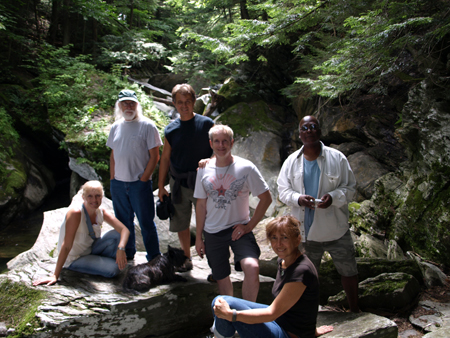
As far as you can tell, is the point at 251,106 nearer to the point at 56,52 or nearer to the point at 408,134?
the point at 408,134

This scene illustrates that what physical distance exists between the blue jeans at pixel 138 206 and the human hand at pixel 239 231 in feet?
4.38

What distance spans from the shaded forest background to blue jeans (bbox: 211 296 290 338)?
3728 millimetres

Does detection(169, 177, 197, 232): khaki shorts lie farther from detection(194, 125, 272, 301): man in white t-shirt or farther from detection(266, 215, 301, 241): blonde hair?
detection(266, 215, 301, 241): blonde hair

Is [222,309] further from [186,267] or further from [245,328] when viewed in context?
[186,267]

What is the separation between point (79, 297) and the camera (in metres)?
3.23

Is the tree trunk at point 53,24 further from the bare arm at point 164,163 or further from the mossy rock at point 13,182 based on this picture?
the bare arm at point 164,163

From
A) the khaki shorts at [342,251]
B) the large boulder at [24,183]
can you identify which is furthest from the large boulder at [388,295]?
the large boulder at [24,183]

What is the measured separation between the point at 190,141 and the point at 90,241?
1703mm

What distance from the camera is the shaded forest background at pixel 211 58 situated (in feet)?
15.7

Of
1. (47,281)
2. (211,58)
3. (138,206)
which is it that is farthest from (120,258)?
(211,58)

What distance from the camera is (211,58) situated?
11.6m

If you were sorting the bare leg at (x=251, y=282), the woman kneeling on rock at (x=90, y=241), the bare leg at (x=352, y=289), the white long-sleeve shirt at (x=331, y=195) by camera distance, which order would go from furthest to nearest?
the woman kneeling on rock at (x=90, y=241) < the bare leg at (x=352, y=289) < the white long-sleeve shirt at (x=331, y=195) < the bare leg at (x=251, y=282)

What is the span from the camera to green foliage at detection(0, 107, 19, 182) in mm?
9000

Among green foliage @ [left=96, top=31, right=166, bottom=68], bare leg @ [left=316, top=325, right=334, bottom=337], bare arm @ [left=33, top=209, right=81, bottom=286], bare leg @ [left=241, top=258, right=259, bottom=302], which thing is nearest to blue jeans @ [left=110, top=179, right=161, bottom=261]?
bare arm @ [left=33, top=209, right=81, bottom=286]
